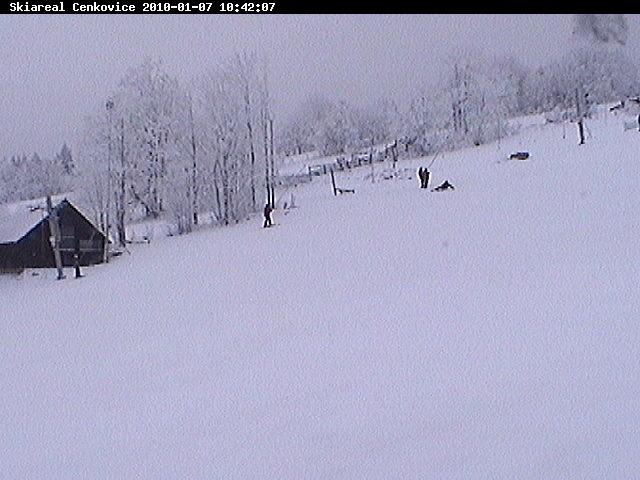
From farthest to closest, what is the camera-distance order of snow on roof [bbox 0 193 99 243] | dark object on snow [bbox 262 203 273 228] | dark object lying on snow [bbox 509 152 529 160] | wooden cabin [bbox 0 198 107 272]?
dark object lying on snow [bbox 509 152 529 160]
snow on roof [bbox 0 193 99 243]
wooden cabin [bbox 0 198 107 272]
dark object on snow [bbox 262 203 273 228]

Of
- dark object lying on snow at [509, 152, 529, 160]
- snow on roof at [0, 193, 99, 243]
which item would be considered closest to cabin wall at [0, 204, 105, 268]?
snow on roof at [0, 193, 99, 243]

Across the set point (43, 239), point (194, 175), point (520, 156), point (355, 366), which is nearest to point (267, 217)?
point (194, 175)

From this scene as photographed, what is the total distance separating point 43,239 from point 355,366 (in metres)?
27.6

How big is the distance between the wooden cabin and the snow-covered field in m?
13.7

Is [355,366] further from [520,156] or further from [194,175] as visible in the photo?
[194,175]

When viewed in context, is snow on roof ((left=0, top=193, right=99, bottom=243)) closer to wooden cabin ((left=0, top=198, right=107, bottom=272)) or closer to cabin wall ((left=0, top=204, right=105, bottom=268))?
wooden cabin ((left=0, top=198, right=107, bottom=272))

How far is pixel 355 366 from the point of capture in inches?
272

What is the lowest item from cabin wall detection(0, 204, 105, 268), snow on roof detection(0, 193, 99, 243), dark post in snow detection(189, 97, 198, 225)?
cabin wall detection(0, 204, 105, 268)

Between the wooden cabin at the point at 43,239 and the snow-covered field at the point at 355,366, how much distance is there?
540 inches

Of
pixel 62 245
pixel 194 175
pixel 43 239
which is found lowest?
pixel 62 245

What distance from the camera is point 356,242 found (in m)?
19.3

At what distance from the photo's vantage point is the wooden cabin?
2930 cm

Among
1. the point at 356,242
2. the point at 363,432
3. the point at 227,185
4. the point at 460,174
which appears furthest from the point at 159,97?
the point at 363,432

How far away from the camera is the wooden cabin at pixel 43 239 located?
96.1 ft
